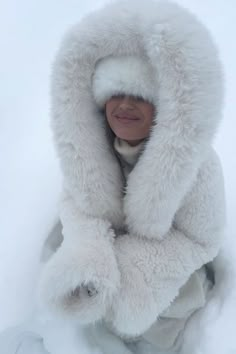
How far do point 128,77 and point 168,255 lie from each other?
33 cm

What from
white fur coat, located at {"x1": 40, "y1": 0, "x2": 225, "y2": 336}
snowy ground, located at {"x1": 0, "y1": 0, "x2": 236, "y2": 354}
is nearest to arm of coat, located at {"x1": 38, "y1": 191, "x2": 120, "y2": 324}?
white fur coat, located at {"x1": 40, "y1": 0, "x2": 225, "y2": 336}

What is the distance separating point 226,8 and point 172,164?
5.39 feet

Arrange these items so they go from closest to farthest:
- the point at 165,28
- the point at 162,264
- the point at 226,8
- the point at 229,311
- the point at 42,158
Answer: the point at 165,28
the point at 162,264
the point at 229,311
the point at 42,158
the point at 226,8

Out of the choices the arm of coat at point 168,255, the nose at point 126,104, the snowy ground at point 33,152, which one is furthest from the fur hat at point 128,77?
the snowy ground at point 33,152

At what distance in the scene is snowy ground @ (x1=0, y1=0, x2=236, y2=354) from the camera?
2.93ft

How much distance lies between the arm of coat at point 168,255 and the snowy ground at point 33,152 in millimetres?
164

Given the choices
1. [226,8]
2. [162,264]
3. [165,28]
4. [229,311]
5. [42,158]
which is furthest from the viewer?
[226,8]

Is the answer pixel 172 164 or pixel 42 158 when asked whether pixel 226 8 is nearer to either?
pixel 42 158

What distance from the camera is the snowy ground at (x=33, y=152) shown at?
35.1 inches

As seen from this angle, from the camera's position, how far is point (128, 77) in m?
0.64

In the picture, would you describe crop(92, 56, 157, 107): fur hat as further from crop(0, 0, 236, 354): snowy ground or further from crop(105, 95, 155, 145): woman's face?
crop(0, 0, 236, 354): snowy ground

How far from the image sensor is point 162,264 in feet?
2.35

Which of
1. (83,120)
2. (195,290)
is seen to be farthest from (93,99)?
(195,290)

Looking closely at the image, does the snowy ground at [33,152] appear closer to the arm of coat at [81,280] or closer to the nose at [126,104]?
the arm of coat at [81,280]
